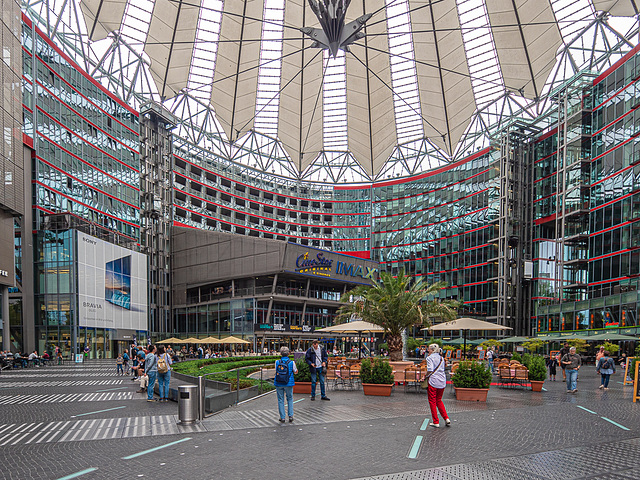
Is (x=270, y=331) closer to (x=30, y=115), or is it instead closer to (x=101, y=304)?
(x=101, y=304)

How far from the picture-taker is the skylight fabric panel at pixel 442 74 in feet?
171

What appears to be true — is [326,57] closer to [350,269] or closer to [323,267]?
[323,267]

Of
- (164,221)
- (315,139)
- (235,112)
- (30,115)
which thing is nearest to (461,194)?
(315,139)

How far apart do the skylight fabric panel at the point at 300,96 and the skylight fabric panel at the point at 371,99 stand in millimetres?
4254

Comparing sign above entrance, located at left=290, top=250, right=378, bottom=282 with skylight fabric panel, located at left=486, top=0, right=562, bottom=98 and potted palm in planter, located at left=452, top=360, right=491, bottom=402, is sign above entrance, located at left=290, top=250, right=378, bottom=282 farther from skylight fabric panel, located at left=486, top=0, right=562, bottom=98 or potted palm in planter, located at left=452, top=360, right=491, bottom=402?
potted palm in planter, located at left=452, top=360, right=491, bottom=402

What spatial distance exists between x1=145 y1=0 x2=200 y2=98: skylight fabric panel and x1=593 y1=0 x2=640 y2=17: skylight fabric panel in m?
37.4

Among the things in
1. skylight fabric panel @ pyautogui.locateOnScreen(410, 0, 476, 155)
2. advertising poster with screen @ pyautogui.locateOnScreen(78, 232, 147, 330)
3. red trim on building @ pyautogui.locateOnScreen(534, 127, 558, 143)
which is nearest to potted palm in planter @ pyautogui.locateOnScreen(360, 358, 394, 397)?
skylight fabric panel @ pyautogui.locateOnScreen(410, 0, 476, 155)

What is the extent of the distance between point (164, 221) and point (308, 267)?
20003mm

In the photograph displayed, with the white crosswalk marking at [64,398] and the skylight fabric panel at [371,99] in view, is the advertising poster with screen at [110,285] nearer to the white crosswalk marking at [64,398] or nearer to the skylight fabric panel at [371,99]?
the white crosswalk marking at [64,398]

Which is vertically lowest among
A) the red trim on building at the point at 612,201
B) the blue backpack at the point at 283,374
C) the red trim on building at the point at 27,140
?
the blue backpack at the point at 283,374

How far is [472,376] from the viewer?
15.7 m

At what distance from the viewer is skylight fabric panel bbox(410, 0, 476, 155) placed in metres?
52.2

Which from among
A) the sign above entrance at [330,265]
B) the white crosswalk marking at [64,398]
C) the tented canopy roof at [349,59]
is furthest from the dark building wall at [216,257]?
the white crosswalk marking at [64,398]

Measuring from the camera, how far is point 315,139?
7806 cm
